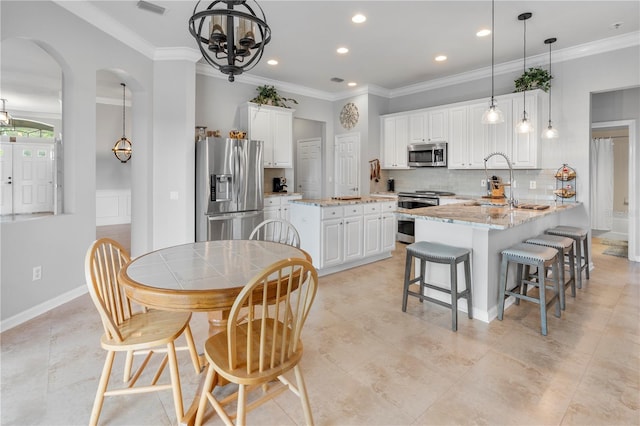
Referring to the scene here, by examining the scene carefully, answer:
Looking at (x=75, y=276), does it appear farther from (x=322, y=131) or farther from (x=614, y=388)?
(x=322, y=131)

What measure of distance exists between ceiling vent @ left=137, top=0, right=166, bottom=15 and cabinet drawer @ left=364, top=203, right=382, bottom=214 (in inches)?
126

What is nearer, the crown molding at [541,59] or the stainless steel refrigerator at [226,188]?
the crown molding at [541,59]

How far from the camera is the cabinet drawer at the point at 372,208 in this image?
4.65 metres

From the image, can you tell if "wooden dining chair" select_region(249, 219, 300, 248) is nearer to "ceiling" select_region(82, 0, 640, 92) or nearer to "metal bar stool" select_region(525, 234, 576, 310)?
"ceiling" select_region(82, 0, 640, 92)

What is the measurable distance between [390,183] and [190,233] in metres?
4.01

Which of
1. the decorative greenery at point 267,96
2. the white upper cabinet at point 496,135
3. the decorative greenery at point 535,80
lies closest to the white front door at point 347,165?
the decorative greenery at point 267,96

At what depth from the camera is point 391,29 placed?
13.0 feet

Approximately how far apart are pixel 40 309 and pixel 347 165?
16.9 ft

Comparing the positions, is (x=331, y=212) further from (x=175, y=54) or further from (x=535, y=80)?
(x=535, y=80)

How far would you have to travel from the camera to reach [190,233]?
4637mm

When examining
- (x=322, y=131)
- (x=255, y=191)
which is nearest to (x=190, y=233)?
(x=255, y=191)

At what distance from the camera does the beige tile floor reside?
1792 millimetres

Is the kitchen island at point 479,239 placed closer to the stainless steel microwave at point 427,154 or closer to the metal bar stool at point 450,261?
the metal bar stool at point 450,261

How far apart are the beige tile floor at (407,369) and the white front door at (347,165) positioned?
3.61m
